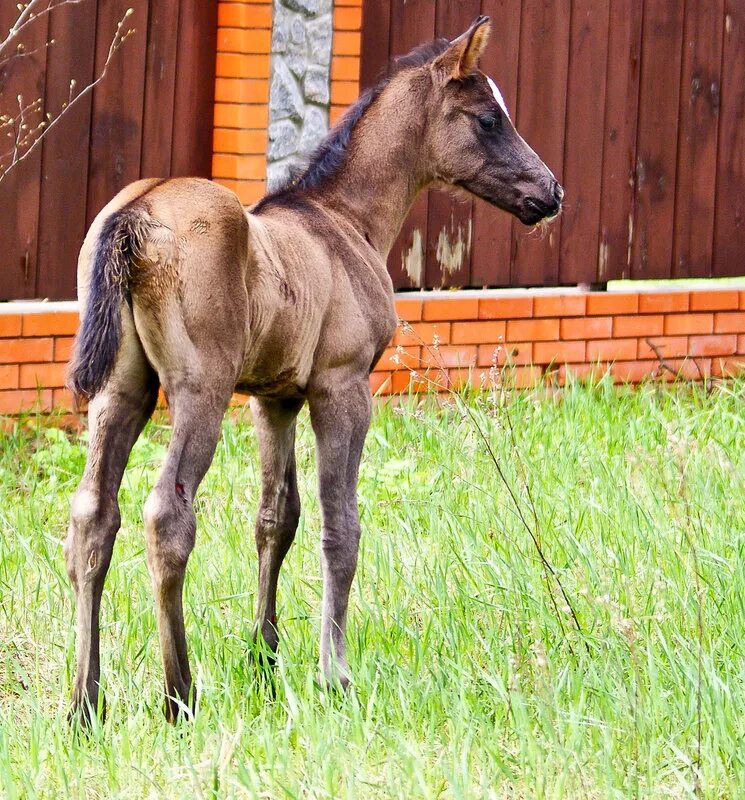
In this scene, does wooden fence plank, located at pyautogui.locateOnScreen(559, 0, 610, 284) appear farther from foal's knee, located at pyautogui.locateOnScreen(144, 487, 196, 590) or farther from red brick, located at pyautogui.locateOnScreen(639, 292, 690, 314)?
foal's knee, located at pyautogui.locateOnScreen(144, 487, 196, 590)

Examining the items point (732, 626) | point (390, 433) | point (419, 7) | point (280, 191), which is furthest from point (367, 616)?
point (419, 7)

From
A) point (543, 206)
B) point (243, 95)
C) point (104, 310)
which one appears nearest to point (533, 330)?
point (243, 95)

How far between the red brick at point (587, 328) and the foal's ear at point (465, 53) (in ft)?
10.7

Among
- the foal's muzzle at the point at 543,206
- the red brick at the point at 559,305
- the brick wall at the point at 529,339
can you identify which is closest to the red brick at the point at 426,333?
the brick wall at the point at 529,339

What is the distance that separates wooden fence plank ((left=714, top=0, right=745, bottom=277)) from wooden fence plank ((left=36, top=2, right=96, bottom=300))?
3729 mm

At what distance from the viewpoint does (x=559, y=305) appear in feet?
23.5

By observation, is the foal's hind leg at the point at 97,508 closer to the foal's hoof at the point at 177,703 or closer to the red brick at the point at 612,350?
the foal's hoof at the point at 177,703

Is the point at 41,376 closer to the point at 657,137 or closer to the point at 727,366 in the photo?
the point at 657,137

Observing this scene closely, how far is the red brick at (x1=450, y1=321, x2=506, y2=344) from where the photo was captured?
6.86m

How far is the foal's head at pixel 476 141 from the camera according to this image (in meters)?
4.09

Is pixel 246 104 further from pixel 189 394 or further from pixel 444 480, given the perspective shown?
pixel 189 394

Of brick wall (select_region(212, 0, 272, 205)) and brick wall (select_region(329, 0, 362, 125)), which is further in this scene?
brick wall (select_region(329, 0, 362, 125))

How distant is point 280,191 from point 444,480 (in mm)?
1649

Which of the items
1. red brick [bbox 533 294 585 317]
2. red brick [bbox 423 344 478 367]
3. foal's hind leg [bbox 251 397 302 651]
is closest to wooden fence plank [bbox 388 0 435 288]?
red brick [bbox 423 344 478 367]
